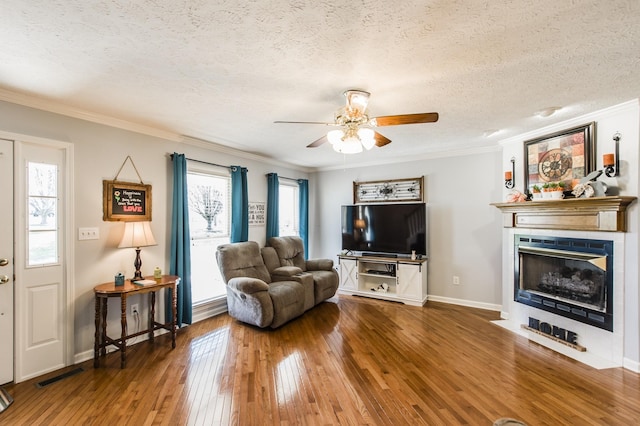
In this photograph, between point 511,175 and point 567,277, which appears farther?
point 511,175

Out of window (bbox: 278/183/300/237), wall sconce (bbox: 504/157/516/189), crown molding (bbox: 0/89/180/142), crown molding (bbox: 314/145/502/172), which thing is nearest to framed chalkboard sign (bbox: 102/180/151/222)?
crown molding (bbox: 0/89/180/142)

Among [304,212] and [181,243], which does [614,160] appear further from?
[181,243]

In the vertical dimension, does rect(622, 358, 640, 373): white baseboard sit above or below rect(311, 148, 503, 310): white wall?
below

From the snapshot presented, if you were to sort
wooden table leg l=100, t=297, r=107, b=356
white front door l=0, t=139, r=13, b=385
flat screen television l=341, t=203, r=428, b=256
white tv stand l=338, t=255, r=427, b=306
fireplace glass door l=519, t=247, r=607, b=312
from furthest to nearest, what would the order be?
flat screen television l=341, t=203, r=428, b=256, white tv stand l=338, t=255, r=427, b=306, fireplace glass door l=519, t=247, r=607, b=312, wooden table leg l=100, t=297, r=107, b=356, white front door l=0, t=139, r=13, b=385

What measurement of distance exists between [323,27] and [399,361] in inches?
116

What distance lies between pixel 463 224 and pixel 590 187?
1832 millimetres

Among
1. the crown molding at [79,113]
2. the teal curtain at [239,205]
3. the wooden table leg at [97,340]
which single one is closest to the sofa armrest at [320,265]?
the teal curtain at [239,205]

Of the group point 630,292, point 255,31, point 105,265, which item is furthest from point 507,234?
point 105,265

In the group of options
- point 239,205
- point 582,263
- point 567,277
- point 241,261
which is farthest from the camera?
point 239,205

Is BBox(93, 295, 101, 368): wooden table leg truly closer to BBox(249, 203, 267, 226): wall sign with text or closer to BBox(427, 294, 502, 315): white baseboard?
BBox(249, 203, 267, 226): wall sign with text

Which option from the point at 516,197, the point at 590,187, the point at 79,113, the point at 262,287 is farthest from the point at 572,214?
the point at 79,113

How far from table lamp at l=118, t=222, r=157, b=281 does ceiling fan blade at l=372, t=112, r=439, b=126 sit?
→ 2693 millimetres

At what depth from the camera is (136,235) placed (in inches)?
123

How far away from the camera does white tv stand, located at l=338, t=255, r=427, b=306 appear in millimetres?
4770
